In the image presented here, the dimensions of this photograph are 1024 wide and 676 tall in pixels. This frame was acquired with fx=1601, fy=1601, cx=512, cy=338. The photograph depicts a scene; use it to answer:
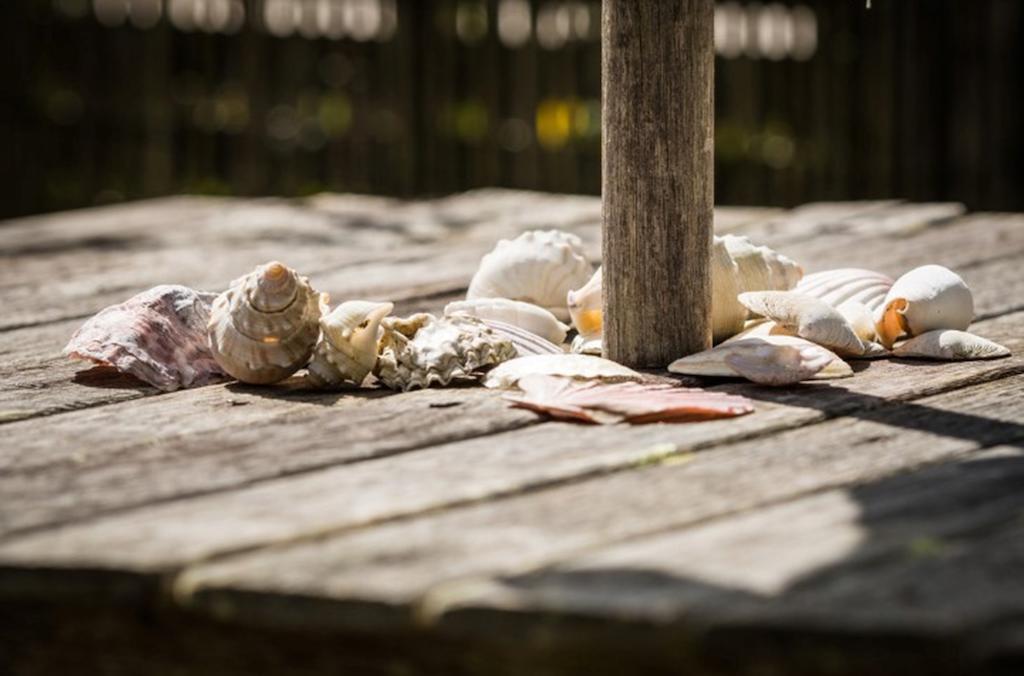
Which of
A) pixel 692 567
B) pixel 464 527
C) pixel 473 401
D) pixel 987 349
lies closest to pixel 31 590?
pixel 464 527

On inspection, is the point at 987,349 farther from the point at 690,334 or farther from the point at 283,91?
the point at 283,91

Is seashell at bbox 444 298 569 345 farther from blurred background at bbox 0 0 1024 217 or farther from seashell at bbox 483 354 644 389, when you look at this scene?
blurred background at bbox 0 0 1024 217

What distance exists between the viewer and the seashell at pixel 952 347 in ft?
8.86

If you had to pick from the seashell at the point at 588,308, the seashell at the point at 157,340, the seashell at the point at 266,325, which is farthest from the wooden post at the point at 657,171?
the seashell at the point at 157,340

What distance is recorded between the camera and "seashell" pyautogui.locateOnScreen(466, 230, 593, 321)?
2.93 m

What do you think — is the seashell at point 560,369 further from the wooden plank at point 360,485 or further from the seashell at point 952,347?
the seashell at point 952,347

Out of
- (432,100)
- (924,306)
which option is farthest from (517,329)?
(432,100)

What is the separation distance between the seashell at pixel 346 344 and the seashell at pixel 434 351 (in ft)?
0.15

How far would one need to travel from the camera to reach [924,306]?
2.78m

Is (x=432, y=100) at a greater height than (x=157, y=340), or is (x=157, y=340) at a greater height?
(x=432, y=100)

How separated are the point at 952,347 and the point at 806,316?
280mm

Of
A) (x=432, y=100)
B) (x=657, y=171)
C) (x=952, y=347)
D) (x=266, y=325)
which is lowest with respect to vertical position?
(x=952, y=347)

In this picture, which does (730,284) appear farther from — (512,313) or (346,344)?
(346,344)

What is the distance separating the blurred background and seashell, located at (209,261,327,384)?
17.3ft
